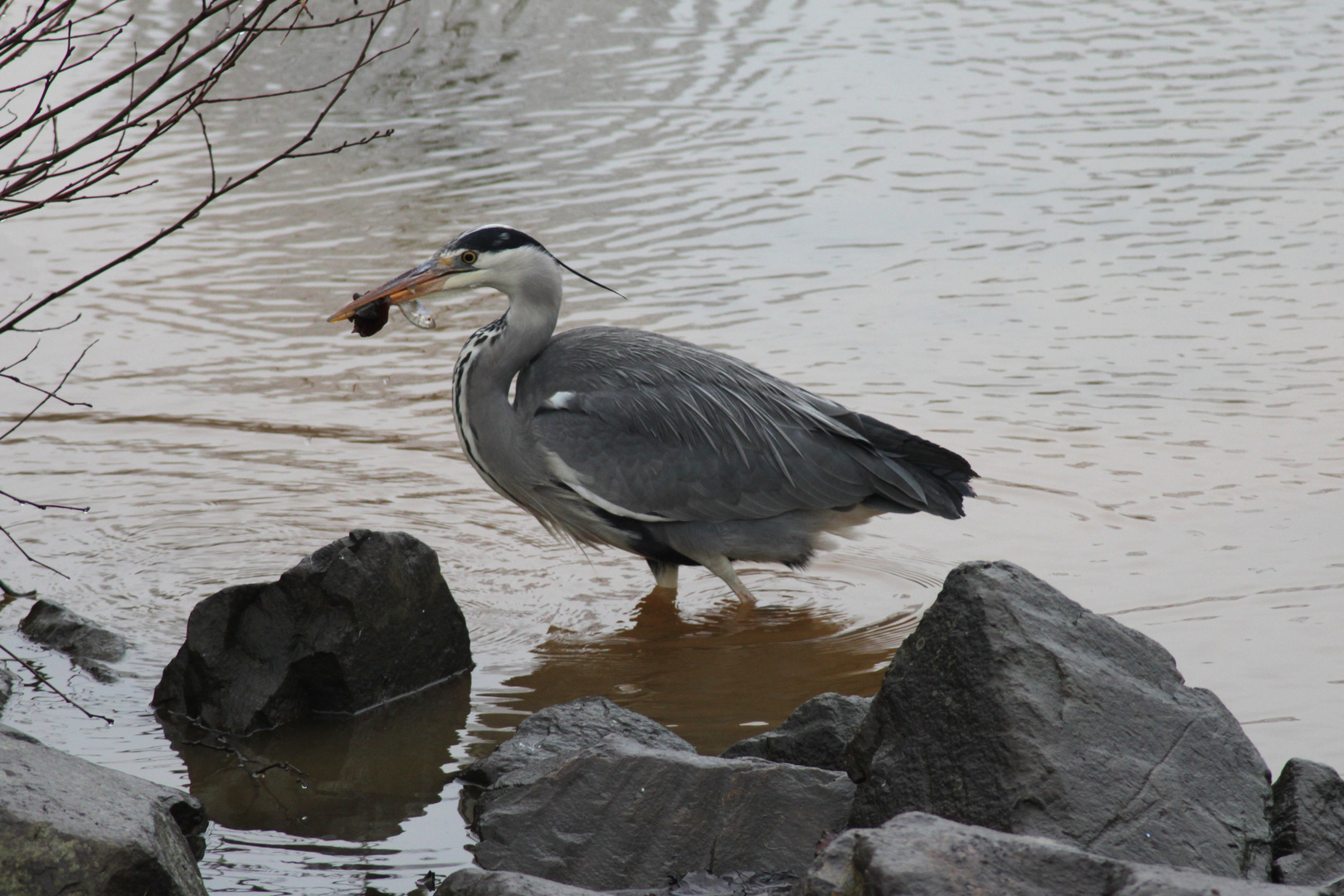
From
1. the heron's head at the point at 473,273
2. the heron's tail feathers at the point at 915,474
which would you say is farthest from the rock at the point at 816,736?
the heron's head at the point at 473,273

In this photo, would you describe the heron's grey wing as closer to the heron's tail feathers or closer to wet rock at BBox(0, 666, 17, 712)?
the heron's tail feathers

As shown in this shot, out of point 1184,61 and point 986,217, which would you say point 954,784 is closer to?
point 986,217

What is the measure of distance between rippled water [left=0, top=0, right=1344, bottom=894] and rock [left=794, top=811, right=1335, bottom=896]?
143 cm

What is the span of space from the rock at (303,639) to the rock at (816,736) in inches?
52.4

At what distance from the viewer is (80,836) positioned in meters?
3.10

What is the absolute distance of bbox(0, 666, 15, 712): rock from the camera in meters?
4.76

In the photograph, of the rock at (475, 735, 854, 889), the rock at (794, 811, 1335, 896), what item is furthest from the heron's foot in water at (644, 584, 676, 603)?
the rock at (794, 811, 1335, 896)

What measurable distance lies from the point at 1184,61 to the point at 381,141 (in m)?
7.31

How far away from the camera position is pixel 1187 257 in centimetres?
945

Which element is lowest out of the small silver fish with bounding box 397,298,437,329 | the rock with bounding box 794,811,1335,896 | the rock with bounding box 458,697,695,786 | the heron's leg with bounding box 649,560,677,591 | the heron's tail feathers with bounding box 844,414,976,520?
the heron's leg with bounding box 649,560,677,591

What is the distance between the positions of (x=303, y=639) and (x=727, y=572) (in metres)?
1.86

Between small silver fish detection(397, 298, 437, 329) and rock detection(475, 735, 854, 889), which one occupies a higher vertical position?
small silver fish detection(397, 298, 437, 329)

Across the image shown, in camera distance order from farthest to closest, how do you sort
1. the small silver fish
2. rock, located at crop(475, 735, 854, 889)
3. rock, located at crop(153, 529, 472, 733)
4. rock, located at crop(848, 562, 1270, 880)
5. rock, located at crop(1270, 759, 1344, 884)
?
the small silver fish → rock, located at crop(153, 529, 472, 733) → rock, located at crop(475, 735, 854, 889) → rock, located at crop(1270, 759, 1344, 884) → rock, located at crop(848, 562, 1270, 880)

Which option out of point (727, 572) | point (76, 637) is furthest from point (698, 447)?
point (76, 637)
